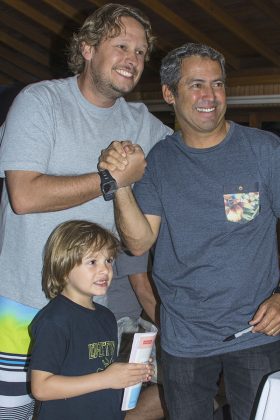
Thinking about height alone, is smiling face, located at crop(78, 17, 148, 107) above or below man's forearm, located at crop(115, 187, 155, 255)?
above

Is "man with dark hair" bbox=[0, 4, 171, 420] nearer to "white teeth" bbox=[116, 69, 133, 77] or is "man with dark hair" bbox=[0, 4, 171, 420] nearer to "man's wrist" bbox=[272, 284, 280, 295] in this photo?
"white teeth" bbox=[116, 69, 133, 77]

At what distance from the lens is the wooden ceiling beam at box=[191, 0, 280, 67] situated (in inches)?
202

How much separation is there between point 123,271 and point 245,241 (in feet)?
2.55

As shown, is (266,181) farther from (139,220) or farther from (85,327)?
(85,327)

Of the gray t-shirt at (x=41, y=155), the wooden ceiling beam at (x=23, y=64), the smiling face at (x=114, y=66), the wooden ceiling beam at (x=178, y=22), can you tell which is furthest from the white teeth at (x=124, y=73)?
the wooden ceiling beam at (x=23, y=64)

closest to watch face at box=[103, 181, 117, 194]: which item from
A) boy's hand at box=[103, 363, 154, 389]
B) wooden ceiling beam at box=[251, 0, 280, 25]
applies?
boy's hand at box=[103, 363, 154, 389]

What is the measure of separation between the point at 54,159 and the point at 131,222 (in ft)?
1.03

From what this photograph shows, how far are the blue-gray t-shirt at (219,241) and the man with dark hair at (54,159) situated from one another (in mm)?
186

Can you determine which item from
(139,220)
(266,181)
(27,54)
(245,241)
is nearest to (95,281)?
(139,220)

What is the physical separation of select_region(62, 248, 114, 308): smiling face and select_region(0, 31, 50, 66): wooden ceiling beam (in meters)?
6.14

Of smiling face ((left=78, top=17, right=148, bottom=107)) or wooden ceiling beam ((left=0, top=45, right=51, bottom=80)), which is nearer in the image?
smiling face ((left=78, top=17, right=148, bottom=107))

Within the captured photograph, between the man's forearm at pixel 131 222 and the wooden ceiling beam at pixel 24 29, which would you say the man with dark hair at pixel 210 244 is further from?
the wooden ceiling beam at pixel 24 29

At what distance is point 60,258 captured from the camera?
179cm

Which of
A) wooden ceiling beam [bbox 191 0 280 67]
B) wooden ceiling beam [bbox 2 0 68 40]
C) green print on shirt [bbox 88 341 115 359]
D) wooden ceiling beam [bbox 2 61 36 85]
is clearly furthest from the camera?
wooden ceiling beam [bbox 2 61 36 85]
